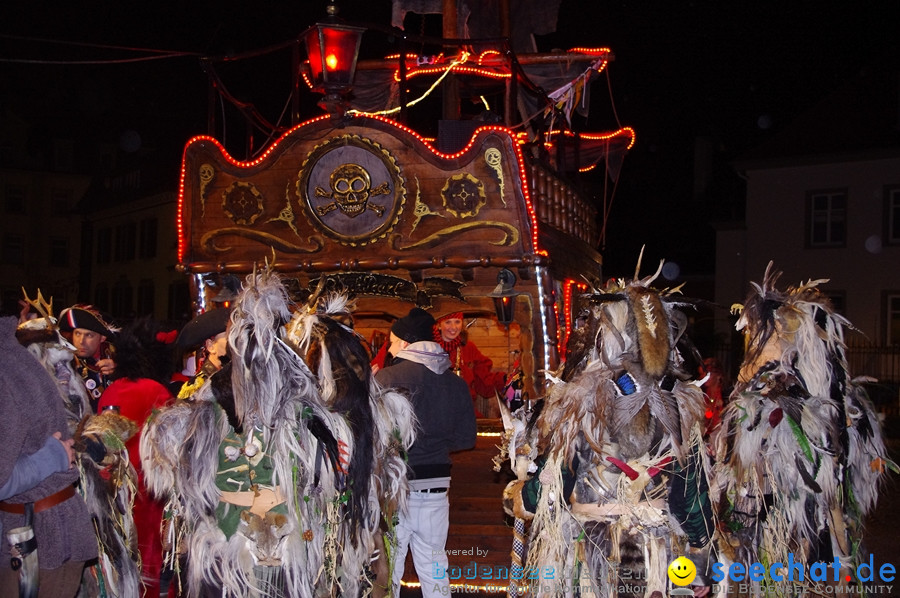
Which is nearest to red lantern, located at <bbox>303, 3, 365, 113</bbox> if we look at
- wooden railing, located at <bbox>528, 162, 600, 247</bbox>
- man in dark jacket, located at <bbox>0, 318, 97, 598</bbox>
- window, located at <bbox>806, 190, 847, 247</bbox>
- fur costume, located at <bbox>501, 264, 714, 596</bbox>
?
wooden railing, located at <bbox>528, 162, 600, 247</bbox>

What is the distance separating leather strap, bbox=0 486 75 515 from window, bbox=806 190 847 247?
75.3ft

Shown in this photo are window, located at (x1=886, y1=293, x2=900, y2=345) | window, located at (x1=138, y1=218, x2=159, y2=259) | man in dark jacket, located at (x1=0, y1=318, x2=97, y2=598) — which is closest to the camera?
man in dark jacket, located at (x1=0, y1=318, x2=97, y2=598)

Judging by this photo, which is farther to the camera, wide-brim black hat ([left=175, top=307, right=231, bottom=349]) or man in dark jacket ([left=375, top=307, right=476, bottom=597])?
man in dark jacket ([left=375, top=307, right=476, bottom=597])

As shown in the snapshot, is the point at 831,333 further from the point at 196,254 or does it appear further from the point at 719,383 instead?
the point at 196,254

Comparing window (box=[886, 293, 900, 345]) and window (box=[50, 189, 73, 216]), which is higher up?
window (box=[50, 189, 73, 216])

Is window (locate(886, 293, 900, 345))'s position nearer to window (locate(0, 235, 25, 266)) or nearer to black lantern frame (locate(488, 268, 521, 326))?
black lantern frame (locate(488, 268, 521, 326))

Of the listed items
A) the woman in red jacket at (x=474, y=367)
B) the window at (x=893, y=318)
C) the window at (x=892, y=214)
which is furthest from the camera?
the window at (x=892, y=214)

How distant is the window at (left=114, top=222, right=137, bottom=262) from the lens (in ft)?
116

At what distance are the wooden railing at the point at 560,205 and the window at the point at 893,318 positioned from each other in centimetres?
1266

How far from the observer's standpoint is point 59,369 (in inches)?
203

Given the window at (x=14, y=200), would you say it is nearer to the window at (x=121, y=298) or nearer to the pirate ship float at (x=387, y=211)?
the window at (x=121, y=298)

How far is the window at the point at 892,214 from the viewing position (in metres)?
22.6

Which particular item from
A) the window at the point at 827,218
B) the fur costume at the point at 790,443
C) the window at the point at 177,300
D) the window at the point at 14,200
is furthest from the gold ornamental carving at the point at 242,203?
the window at the point at 14,200

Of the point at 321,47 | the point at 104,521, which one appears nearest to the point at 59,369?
the point at 104,521
